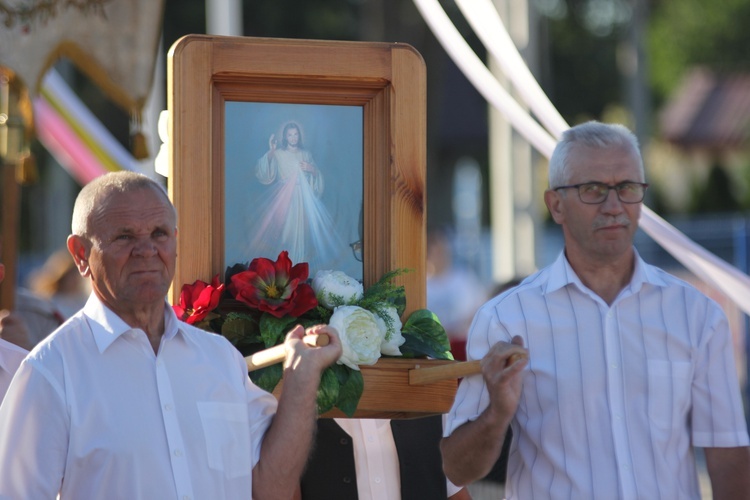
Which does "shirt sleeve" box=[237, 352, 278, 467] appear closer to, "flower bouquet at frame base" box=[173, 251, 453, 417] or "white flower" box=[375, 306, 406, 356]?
"flower bouquet at frame base" box=[173, 251, 453, 417]

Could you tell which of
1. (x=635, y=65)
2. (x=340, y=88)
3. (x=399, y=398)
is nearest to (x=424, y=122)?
(x=340, y=88)

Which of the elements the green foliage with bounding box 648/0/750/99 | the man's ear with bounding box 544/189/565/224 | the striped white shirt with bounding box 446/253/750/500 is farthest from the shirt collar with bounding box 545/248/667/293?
the green foliage with bounding box 648/0/750/99

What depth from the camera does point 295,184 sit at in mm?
3369

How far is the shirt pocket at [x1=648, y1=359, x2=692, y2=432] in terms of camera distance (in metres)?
3.24

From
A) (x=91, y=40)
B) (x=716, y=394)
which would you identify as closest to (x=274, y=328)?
(x=716, y=394)

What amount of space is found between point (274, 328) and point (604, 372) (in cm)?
86

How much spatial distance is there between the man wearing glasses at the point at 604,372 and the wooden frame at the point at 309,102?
335 mm

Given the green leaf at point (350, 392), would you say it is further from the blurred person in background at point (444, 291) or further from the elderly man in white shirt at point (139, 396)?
the blurred person in background at point (444, 291)

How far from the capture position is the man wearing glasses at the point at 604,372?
10.6 feet

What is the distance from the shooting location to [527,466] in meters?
3.32

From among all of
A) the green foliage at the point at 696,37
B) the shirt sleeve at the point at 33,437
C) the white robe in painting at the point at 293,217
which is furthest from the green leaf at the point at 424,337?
the green foliage at the point at 696,37

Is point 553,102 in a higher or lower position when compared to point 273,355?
higher

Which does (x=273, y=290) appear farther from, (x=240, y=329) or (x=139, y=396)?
(x=139, y=396)

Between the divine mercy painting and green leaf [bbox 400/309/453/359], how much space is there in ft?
0.62
